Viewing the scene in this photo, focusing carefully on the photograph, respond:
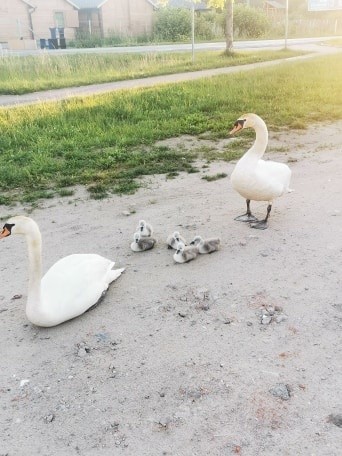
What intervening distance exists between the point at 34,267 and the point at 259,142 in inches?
124

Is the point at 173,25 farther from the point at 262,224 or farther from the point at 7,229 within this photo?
the point at 7,229

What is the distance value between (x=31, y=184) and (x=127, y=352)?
4873mm

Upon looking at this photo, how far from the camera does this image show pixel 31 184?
335 inches

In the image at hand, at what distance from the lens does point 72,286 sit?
4816 millimetres

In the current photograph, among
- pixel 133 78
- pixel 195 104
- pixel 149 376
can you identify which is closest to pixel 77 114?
pixel 195 104

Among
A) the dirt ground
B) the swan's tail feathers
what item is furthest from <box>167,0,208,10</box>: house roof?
the swan's tail feathers

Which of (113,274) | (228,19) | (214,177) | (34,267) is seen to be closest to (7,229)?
(34,267)

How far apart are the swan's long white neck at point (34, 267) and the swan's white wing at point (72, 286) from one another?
0.09 m

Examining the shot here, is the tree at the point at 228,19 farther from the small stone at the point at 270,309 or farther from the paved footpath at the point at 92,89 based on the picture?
the small stone at the point at 270,309

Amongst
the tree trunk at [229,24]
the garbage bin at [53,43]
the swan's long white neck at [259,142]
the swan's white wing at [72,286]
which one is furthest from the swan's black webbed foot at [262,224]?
the garbage bin at [53,43]

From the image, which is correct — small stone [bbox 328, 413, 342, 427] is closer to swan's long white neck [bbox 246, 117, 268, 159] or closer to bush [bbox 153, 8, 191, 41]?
swan's long white neck [bbox 246, 117, 268, 159]

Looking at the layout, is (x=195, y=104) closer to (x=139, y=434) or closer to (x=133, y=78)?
(x=133, y=78)

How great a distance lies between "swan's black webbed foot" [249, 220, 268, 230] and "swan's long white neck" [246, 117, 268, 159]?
0.87 metres

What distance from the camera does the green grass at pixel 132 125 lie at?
872 centimetres
